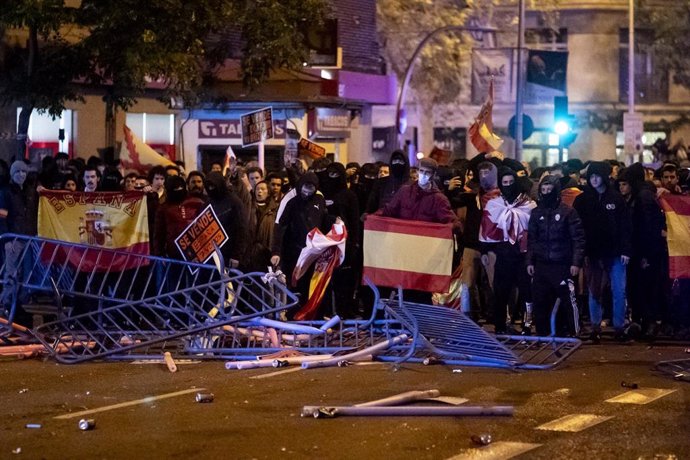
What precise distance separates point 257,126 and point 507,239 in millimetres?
6334

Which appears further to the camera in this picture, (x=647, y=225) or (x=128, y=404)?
(x=647, y=225)

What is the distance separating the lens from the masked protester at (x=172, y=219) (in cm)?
1533

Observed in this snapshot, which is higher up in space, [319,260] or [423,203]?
[423,203]

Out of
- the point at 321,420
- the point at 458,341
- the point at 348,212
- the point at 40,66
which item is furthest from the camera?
the point at 40,66

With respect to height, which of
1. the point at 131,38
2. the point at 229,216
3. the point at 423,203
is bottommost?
the point at 229,216

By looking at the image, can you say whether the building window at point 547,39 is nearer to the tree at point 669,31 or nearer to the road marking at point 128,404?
the tree at point 669,31

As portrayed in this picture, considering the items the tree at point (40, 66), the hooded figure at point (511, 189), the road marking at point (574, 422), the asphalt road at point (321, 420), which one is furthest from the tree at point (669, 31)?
the road marking at point (574, 422)

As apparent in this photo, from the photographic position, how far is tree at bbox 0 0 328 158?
20.0 metres

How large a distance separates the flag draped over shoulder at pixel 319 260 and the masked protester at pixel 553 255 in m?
2.11

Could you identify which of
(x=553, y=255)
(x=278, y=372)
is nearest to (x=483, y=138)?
(x=553, y=255)

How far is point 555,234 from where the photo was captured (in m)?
14.2

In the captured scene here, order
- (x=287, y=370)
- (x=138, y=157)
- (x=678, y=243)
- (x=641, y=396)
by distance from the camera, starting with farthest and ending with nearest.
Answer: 1. (x=138, y=157)
2. (x=678, y=243)
3. (x=287, y=370)
4. (x=641, y=396)

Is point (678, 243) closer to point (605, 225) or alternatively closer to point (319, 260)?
point (605, 225)

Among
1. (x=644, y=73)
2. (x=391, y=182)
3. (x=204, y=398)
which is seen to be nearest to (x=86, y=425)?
(x=204, y=398)
